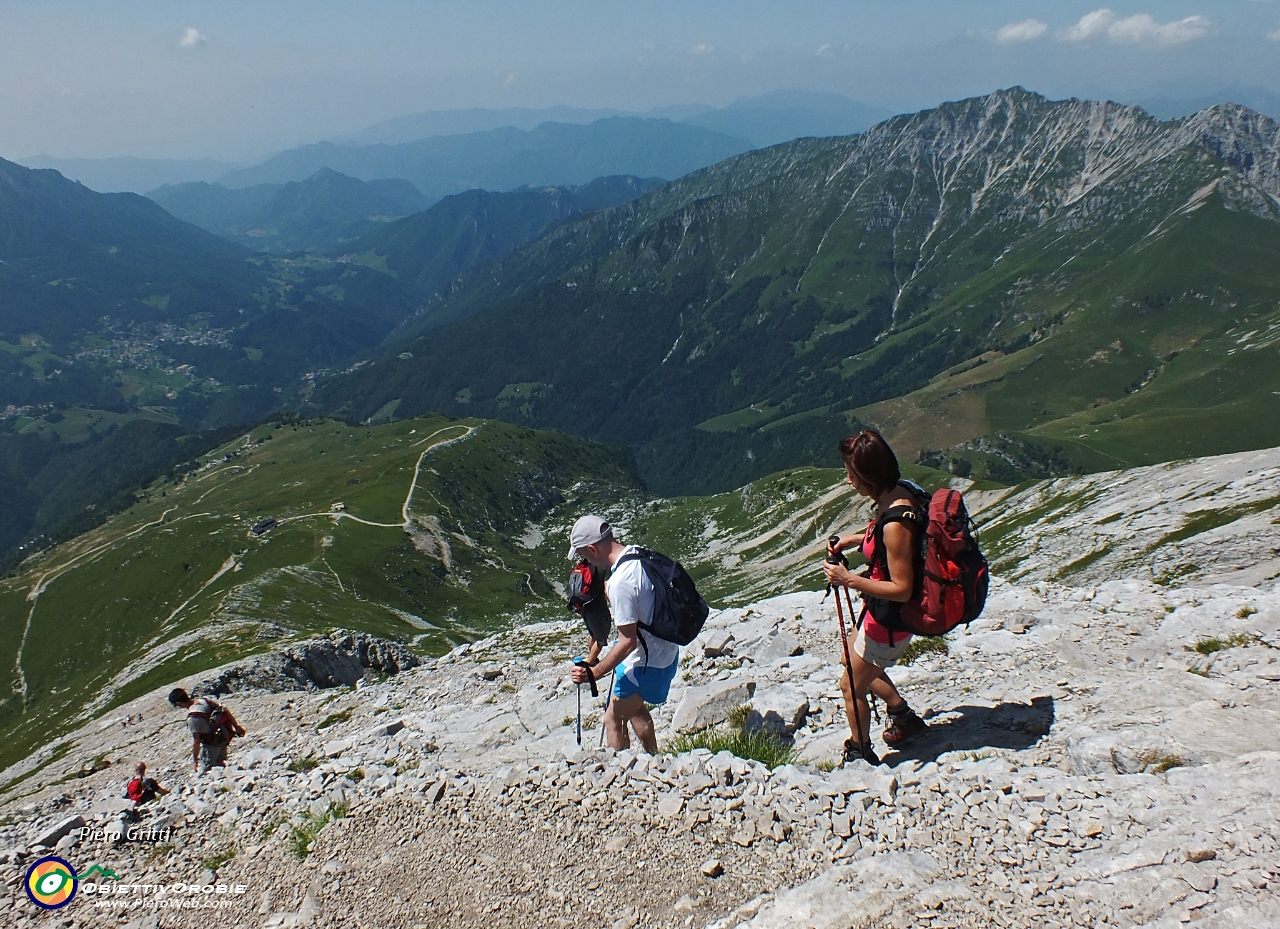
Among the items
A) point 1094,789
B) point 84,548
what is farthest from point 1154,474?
point 84,548

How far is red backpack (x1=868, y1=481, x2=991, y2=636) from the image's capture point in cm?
843

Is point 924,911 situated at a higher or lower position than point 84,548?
higher

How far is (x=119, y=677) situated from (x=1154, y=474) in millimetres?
95937

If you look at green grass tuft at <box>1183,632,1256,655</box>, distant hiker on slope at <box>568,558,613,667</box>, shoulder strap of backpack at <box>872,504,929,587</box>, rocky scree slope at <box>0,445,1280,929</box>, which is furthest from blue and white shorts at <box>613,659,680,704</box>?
green grass tuft at <box>1183,632,1256,655</box>

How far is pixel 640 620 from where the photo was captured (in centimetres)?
984

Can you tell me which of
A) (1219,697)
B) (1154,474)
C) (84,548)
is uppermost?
(1219,697)

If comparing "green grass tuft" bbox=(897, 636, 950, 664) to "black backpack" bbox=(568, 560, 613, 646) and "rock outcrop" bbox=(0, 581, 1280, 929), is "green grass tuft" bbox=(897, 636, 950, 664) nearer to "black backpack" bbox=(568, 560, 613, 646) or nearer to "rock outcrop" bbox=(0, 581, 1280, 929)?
"rock outcrop" bbox=(0, 581, 1280, 929)

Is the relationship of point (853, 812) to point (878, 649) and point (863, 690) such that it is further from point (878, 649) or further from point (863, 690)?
point (878, 649)

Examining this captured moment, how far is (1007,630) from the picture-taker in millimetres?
14875

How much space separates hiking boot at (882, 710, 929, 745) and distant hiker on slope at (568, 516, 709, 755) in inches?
129

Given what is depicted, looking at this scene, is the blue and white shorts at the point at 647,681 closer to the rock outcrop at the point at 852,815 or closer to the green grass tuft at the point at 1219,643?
the rock outcrop at the point at 852,815

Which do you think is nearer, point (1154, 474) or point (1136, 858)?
point (1136, 858)

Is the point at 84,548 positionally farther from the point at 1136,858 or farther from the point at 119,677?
the point at 1136,858

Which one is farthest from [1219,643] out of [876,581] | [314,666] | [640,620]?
[314,666]
